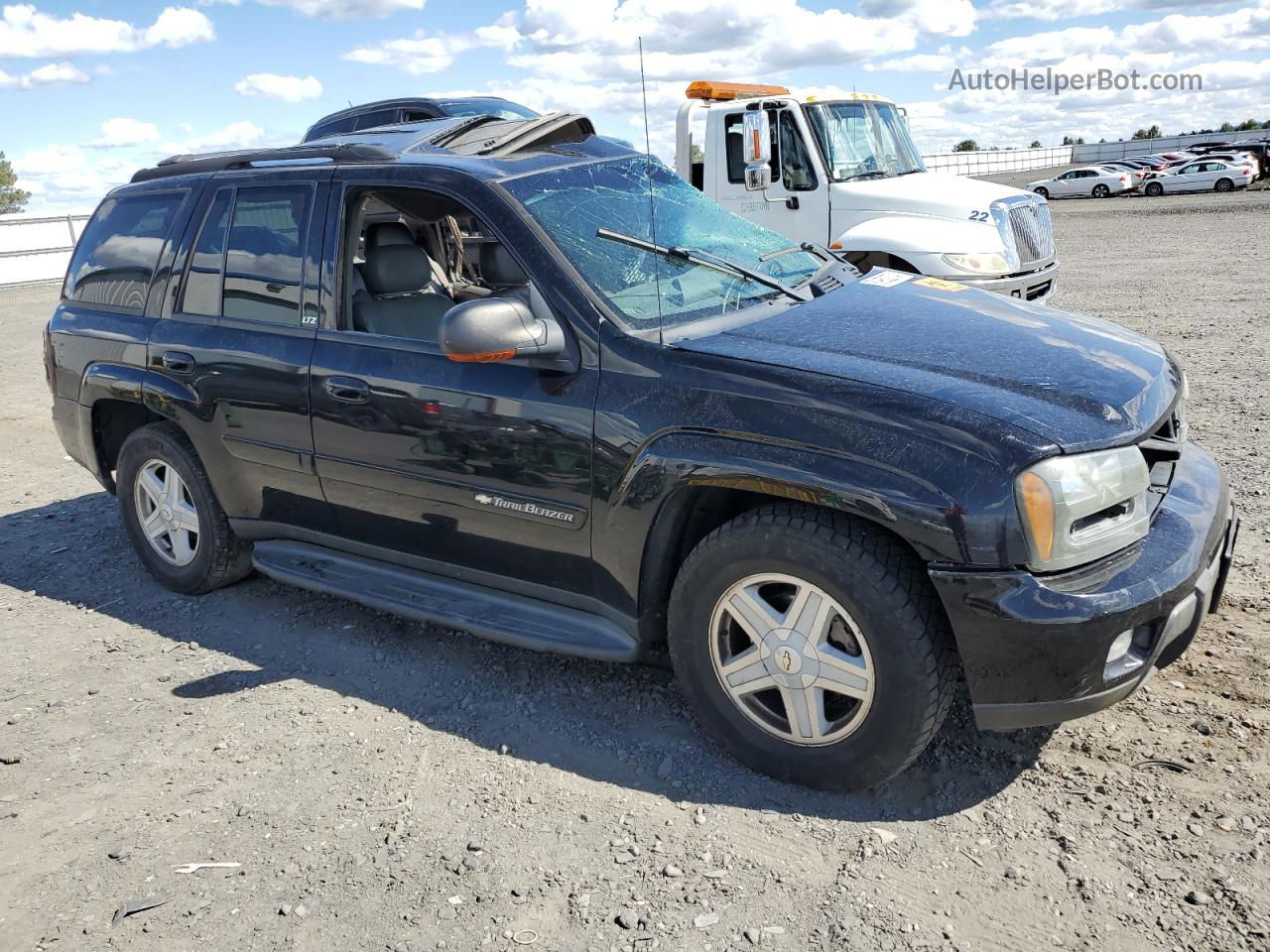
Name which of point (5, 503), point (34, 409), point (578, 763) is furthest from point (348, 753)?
point (34, 409)

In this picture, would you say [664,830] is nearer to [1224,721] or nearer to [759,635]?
[759,635]

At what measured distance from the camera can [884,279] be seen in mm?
4332

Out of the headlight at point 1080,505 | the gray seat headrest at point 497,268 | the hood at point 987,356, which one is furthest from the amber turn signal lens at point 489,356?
the headlight at point 1080,505

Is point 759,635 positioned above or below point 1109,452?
below

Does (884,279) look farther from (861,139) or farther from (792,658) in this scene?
(861,139)

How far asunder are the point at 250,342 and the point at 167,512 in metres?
1.13

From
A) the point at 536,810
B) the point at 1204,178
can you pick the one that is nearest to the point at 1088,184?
the point at 1204,178

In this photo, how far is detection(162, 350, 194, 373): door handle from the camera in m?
4.62

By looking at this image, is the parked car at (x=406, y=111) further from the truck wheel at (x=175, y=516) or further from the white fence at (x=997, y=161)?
the white fence at (x=997, y=161)

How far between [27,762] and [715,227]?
10.5 ft

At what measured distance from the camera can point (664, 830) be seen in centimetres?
312

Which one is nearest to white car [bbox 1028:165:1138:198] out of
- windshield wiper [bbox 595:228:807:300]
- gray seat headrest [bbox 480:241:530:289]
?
gray seat headrest [bbox 480:241:530:289]

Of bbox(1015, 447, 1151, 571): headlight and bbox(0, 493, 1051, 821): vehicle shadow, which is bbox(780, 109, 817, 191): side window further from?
bbox(1015, 447, 1151, 571): headlight

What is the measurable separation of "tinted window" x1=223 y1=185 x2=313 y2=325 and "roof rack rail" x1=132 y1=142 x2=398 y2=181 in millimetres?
177
